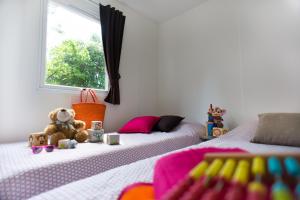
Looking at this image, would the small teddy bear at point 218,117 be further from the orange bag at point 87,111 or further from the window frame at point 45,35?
the window frame at point 45,35

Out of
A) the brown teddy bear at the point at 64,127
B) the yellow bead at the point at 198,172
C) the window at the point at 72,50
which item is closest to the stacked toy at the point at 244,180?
the yellow bead at the point at 198,172

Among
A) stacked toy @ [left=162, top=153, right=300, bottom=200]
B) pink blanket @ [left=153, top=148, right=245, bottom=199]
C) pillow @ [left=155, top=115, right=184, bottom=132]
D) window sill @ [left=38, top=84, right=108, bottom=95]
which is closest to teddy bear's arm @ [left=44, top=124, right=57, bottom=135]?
window sill @ [left=38, top=84, right=108, bottom=95]

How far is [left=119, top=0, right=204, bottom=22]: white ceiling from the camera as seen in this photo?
9.11ft

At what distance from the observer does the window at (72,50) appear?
83.3 inches

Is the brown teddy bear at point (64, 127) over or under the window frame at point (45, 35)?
under

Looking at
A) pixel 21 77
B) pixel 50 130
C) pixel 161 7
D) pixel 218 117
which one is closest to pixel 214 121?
pixel 218 117

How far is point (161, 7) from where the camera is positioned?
2912mm

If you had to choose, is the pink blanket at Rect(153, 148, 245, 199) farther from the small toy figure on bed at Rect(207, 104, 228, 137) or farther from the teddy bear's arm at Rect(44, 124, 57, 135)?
the small toy figure on bed at Rect(207, 104, 228, 137)

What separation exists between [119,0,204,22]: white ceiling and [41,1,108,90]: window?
0.70 m

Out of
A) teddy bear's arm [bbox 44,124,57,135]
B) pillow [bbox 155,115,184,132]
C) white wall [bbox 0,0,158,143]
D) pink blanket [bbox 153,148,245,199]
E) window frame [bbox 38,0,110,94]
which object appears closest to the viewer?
pink blanket [bbox 153,148,245,199]

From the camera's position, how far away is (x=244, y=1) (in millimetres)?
A: 2398

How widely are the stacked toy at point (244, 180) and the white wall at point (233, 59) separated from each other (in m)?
1.97

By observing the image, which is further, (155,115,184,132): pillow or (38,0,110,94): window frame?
(155,115,184,132): pillow

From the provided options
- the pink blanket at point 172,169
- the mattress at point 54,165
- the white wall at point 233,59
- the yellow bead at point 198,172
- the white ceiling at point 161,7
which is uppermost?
the white ceiling at point 161,7
